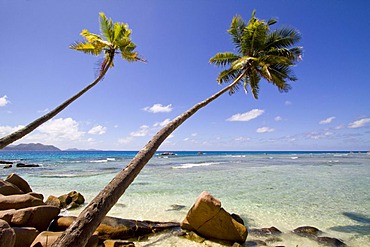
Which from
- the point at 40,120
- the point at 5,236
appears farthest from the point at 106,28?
the point at 5,236

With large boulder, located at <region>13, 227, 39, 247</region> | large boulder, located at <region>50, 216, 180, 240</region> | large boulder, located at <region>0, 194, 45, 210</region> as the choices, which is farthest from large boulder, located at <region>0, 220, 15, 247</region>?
large boulder, located at <region>0, 194, 45, 210</region>

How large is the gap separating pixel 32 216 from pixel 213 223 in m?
4.82

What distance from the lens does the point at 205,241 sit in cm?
627

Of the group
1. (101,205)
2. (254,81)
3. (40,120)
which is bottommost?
(101,205)

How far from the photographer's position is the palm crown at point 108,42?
9.43 metres

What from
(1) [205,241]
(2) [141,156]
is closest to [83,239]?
(2) [141,156]

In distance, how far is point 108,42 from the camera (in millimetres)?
9812

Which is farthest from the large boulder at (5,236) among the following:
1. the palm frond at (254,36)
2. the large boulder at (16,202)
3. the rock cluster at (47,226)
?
the palm frond at (254,36)

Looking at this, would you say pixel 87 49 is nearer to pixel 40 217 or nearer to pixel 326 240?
pixel 40 217

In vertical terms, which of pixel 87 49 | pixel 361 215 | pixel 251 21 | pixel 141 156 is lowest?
pixel 361 215

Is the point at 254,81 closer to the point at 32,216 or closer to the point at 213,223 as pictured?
the point at 213,223

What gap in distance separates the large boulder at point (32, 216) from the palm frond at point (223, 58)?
9.62 m

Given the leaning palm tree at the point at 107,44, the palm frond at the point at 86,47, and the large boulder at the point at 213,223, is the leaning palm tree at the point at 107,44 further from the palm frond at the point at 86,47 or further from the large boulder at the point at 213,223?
the large boulder at the point at 213,223

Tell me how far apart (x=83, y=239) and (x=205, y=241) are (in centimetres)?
430
